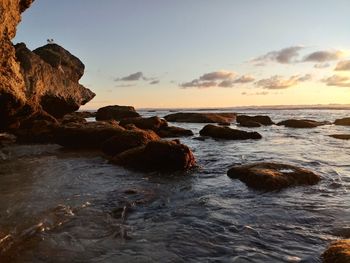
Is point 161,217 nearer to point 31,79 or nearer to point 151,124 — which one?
point 31,79

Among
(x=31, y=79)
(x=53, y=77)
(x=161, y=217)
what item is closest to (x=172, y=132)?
(x=53, y=77)

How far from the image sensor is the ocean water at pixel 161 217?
6.72m

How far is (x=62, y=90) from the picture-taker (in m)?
30.7

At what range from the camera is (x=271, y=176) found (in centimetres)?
1205

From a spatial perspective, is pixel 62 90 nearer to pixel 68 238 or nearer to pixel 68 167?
pixel 68 167

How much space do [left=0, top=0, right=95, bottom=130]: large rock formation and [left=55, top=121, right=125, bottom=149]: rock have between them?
209 cm

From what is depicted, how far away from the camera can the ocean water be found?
22.1 feet

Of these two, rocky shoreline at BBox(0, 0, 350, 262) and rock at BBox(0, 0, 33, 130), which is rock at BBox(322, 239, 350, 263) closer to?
rocky shoreline at BBox(0, 0, 350, 262)

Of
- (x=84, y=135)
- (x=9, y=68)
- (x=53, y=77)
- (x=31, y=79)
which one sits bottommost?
(x=84, y=135)

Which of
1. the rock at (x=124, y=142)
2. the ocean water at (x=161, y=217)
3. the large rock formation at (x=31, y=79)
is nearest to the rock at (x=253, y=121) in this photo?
the large rock formation at (x=31, y=79)

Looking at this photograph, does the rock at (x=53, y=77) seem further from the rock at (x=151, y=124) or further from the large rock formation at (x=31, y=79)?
the rock at (x=151, y=124)

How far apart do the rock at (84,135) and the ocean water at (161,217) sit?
6469mm

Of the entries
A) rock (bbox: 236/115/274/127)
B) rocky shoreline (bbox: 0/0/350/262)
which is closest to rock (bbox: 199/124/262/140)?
rocky shoreline (bbox: 0/0/350/262)

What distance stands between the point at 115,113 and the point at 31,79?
2799cm
